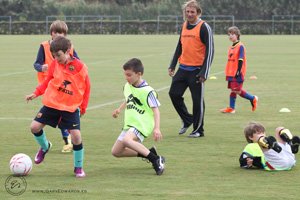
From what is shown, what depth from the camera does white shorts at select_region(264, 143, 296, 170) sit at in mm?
9836

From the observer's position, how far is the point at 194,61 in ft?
43.1

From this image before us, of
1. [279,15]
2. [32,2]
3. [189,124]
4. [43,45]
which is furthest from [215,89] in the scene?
[32,2]

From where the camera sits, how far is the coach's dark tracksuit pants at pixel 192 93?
1308cm

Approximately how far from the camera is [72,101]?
31.7 ft

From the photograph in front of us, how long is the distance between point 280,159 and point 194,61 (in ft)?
11.9

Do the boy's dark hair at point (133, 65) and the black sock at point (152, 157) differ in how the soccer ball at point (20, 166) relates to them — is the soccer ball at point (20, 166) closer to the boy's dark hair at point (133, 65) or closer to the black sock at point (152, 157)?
the black sock at point (152, 157)

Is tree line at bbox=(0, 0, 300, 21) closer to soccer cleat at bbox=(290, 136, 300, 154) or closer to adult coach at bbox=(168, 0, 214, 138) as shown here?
adult coach at bbox=(168, 0, 214, 138)

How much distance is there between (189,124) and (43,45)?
298 centimetres

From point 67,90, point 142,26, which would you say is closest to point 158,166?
point 67,90

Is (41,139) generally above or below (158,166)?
above

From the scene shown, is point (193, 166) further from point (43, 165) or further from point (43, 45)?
point (43, 45)

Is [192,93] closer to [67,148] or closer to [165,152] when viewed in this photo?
[165,152]

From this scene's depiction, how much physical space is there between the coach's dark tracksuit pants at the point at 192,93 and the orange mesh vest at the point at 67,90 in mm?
3713

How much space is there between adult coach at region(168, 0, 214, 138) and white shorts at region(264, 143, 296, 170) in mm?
3178
